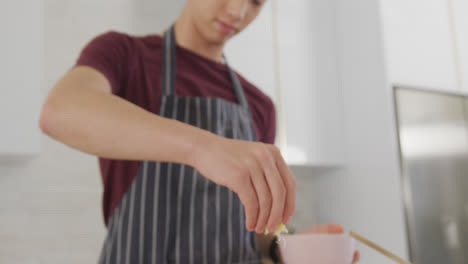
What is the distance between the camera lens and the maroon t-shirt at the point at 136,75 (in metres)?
0.63

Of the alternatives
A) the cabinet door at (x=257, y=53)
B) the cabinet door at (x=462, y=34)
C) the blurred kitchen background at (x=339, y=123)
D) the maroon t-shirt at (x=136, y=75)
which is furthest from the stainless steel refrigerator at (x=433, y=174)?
the maroon t-shirt at (x=136, y=75)

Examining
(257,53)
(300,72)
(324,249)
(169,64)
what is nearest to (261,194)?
(324,249)

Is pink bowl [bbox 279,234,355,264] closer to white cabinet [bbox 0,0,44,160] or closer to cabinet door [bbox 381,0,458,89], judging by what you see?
white cabinet [bbox 0,0,44,160]

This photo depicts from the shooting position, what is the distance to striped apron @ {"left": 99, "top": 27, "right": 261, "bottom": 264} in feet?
2.05

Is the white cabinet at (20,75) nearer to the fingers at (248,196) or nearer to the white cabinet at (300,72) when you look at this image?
the white cabinet at (300,72)

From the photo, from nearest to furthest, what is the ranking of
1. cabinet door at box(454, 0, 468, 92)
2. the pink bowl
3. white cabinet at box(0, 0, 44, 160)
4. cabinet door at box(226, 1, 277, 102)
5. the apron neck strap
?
the pink bowl < the apron neck strap < white cabinet at box(0, 0, 44, 160) < cabinet door at box(226, 1, 277, 102) < cabinet door at box(454, 0, 468, 92)

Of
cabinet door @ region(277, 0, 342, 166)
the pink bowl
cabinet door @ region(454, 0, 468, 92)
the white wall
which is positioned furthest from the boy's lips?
cabinet door @ region(454, 0, 468, 92)

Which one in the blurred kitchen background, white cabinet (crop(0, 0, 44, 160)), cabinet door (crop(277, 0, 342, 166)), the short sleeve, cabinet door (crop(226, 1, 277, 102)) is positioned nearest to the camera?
the short sleeve

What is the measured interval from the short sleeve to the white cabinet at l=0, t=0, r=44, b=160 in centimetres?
46

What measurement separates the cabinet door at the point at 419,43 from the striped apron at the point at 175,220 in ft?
4.04

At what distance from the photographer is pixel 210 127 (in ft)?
2.46

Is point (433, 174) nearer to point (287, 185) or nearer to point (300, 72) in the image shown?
point (300, 72)

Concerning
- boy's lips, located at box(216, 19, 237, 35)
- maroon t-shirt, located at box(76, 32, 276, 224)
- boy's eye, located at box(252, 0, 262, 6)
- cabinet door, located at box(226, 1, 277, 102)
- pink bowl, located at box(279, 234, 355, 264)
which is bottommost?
pink bowl, located at box(279, 234, 355, 264)

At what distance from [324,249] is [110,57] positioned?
0.43m
